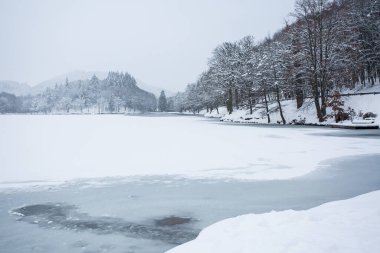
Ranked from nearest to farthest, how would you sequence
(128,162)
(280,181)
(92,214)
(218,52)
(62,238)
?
(62,238), (92,214), (280,181), (128,162), (218,52)

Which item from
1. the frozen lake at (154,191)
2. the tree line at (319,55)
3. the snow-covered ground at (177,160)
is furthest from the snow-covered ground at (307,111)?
the frozen lake at (154,191)

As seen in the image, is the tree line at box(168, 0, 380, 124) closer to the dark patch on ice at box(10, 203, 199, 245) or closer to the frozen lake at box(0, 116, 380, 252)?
the frozen lake at box(0, 116, 380, 252)

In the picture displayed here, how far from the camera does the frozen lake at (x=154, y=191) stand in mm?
6582

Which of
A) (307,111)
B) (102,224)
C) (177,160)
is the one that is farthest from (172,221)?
(307,111)

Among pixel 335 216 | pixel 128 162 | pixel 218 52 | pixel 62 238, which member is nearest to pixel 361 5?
pixel 218 52

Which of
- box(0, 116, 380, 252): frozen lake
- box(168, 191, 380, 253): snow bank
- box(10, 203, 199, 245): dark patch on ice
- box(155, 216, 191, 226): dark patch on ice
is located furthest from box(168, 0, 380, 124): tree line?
box(10, 203, 199, 245): dark patch on ice

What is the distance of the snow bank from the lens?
5.19 metres

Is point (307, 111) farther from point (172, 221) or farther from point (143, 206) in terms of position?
point (172, 221)

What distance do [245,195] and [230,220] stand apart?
245 cm

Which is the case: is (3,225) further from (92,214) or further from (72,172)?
(72,172)

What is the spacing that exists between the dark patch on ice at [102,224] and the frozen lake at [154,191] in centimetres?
2

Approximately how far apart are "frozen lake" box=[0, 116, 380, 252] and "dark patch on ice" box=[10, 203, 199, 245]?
0.07ft

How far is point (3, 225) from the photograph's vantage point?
7250mm

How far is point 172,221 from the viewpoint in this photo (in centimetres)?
739
